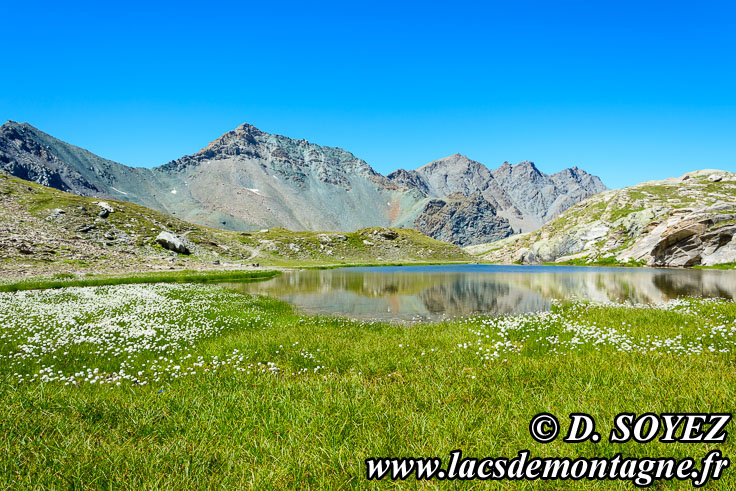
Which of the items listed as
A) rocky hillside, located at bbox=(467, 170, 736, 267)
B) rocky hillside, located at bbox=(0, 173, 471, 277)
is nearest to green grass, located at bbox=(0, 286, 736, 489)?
rocky hillside, located at bbox=(0, 173, 471, 277)

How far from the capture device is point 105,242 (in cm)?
7950

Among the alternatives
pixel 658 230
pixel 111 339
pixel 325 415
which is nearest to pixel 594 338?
pixel 325 415

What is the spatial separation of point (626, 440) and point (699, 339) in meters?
11.5

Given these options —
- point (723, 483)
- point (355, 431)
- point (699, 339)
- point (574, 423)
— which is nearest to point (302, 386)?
point (355, 431)

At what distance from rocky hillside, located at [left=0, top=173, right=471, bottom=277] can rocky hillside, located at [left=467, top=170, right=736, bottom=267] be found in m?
100

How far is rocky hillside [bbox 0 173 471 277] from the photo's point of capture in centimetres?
5512

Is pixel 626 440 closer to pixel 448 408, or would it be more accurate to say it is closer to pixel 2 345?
pixel 448 408

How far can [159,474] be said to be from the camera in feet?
12.1
